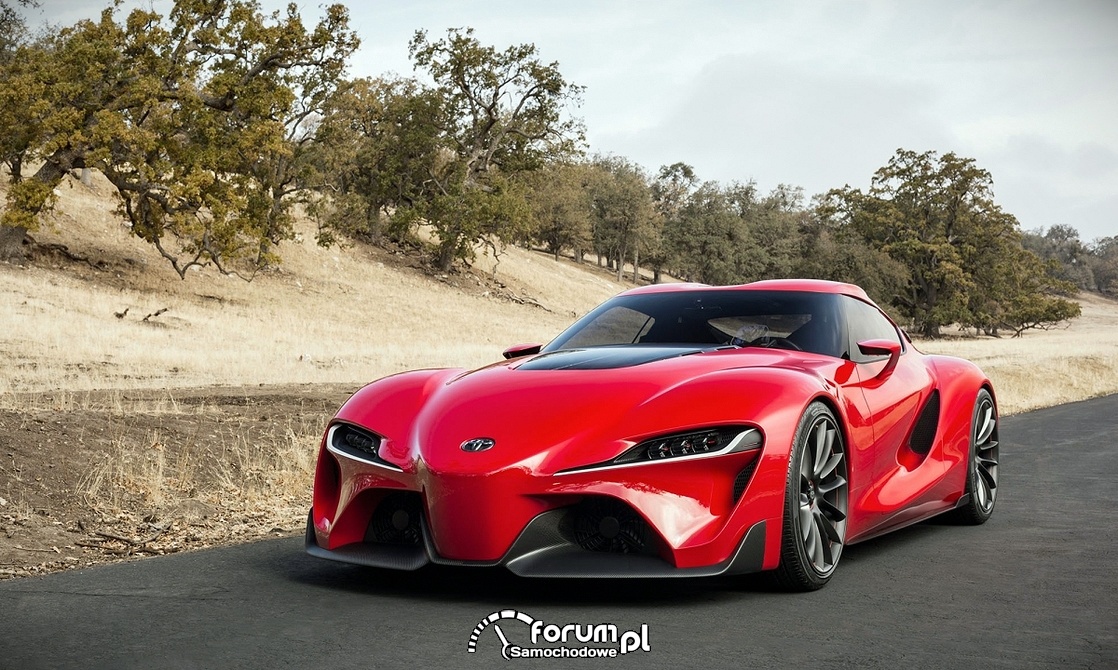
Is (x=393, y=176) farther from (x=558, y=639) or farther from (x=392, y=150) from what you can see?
(x=558, y=639)

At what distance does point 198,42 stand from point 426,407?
3958 centimetres

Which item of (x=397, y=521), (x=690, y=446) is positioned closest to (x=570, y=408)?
(x=690, y=446)

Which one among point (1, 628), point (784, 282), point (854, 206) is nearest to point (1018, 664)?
point (784, 282)

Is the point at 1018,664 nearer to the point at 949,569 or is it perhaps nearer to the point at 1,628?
the point at 949,569

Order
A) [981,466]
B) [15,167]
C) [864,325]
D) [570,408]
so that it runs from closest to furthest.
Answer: [570,408], [864,325], [981,466], [15,167]

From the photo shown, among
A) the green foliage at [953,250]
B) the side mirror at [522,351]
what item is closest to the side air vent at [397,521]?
the side mirror at [522,351]

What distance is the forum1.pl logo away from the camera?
4141mm

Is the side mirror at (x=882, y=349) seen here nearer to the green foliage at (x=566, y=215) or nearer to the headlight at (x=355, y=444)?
the headlight at (x=355, y=444)

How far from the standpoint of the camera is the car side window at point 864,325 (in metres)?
6.43

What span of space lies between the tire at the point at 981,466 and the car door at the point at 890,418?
0.59 metres

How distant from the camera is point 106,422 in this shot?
1073 cm

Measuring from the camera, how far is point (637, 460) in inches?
186

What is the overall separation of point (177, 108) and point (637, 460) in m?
39.6

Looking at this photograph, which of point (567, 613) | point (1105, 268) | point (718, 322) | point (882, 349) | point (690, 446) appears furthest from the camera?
point (1105, 268)
